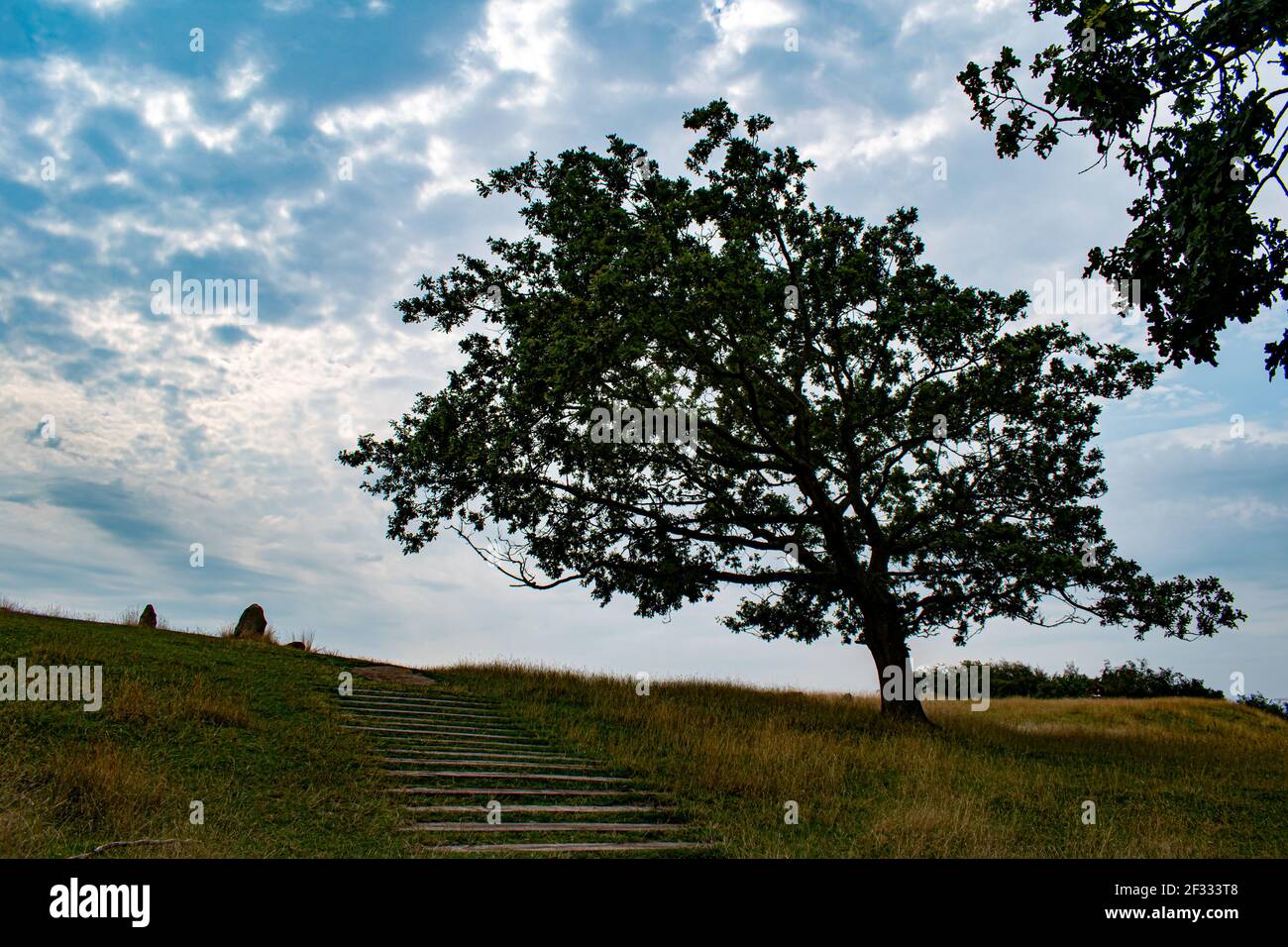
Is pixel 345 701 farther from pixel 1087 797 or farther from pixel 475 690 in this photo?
pixel 1087 797

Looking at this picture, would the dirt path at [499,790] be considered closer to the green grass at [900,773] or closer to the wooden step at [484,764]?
the wooden step at [484,764]

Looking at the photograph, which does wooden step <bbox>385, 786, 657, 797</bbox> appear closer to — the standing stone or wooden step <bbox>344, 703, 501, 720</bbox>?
wooden step <bbox>344, 703, 501, 720</bbox>

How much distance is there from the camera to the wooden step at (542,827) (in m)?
9.79

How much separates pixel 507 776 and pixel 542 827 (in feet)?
8.86

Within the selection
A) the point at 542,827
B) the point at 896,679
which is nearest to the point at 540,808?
the point at 542,827

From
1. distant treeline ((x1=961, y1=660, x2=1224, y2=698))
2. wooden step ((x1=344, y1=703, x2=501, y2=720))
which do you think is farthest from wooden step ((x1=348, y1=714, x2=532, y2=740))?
distant treeline ((x1=961, y1=660, x2=1224, y2=698))

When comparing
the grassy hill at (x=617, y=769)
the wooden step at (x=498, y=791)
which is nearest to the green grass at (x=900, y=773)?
the grassy hill at (x=617, y=769)

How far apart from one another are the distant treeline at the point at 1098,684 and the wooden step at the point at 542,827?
1181 inches

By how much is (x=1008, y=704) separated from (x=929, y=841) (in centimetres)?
2497

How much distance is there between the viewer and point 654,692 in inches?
866

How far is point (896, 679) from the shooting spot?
20.3m

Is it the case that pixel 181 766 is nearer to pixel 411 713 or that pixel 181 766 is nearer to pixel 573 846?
pixel 573 846

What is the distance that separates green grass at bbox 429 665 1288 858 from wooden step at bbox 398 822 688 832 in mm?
803
